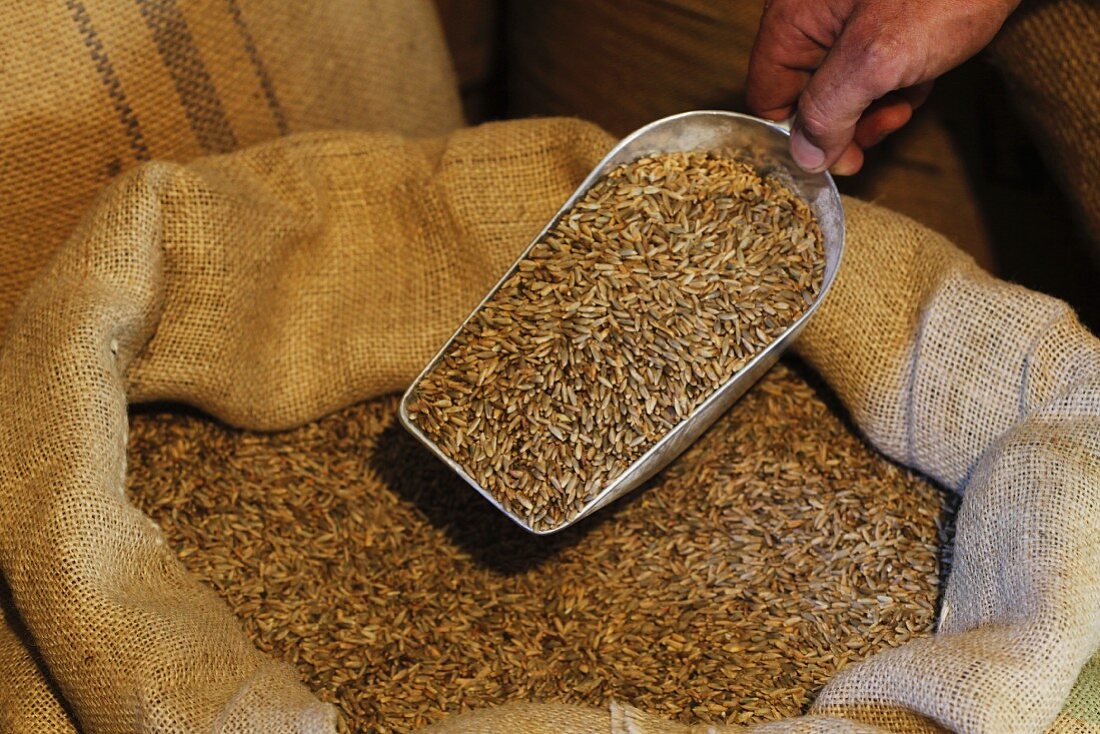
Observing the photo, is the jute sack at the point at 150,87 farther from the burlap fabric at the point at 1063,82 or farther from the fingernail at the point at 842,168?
the burlap fabric at the point at 1063,82

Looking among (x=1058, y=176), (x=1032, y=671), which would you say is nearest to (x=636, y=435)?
(x=1032, y=671)

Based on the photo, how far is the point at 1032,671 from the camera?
109 centimetres

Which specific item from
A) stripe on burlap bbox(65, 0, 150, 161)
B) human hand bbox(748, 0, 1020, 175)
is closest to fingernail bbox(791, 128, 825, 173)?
human hand bbox(748, 0, 1020, 175)

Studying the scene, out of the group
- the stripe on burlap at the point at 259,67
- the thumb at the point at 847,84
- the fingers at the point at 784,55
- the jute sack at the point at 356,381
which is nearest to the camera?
the jute sack at the point at 356,381

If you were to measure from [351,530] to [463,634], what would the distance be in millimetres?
221

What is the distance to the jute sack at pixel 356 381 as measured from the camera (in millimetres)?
1145

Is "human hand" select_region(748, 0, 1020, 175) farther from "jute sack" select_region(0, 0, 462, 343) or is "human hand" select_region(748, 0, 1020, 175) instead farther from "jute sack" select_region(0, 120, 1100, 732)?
"jute sack" select_region(0, 0, 462, 343)

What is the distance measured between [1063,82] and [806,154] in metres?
0.47

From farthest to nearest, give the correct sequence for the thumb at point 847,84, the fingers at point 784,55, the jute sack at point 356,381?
the fingers at point 784,55
the thumb at point 847,84
the jute sack at point 356,381

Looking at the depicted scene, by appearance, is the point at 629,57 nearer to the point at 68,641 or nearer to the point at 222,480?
the point at 222,480

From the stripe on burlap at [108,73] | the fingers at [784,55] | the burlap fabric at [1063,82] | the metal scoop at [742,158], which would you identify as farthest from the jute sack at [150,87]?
the burlap fabric at [1063,82]

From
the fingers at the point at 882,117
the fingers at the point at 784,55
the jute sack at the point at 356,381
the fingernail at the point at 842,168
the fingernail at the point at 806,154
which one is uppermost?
the fingers at the point at 784,55

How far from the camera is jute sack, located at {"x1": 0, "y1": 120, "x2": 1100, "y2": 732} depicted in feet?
3.76

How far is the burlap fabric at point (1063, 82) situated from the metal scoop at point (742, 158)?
44cm
